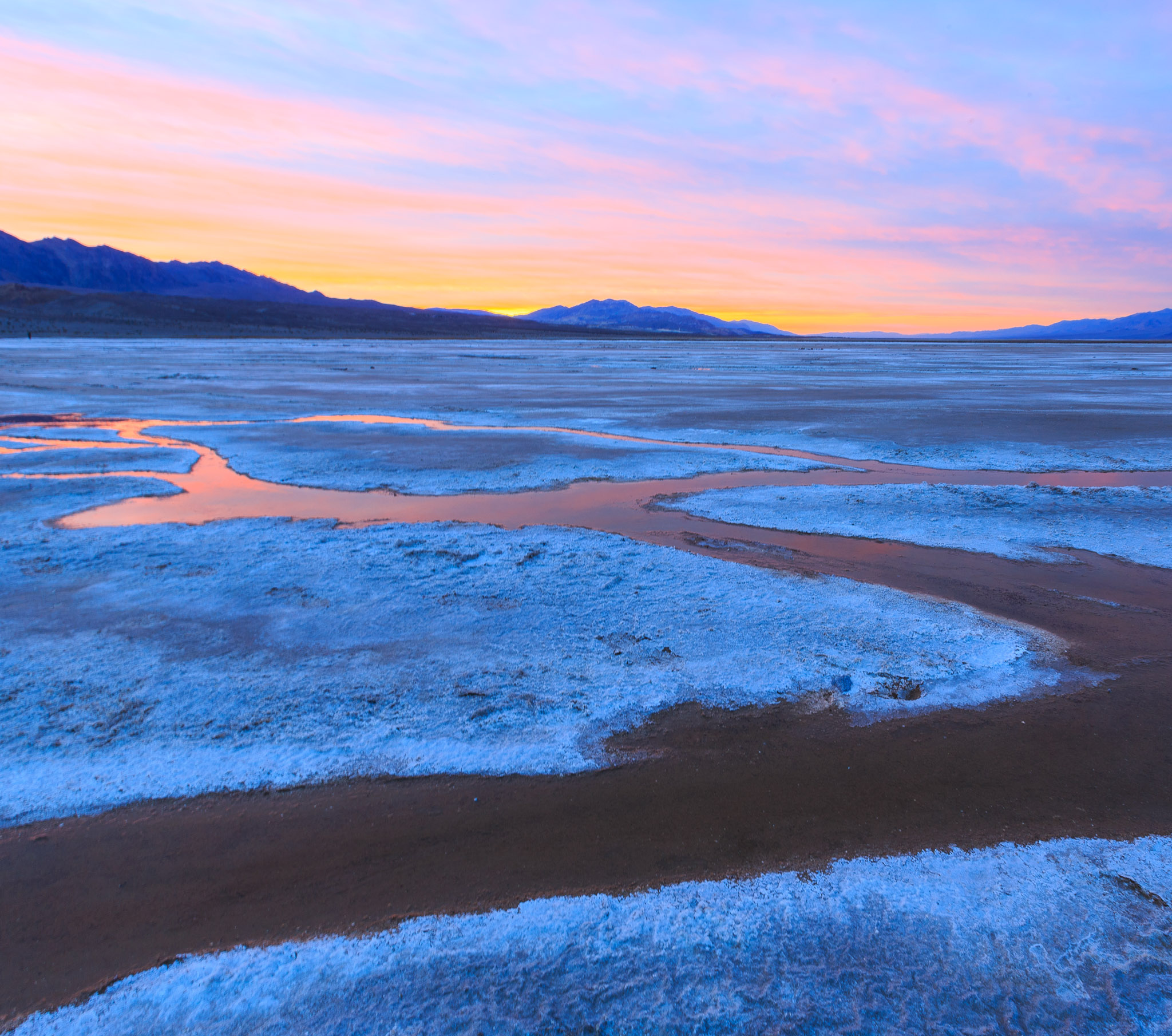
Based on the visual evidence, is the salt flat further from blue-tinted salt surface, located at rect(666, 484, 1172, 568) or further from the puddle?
blue-tinted salt surface, located at rect(666, 484, 1172, 568)

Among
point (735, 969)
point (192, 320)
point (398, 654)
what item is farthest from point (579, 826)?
point (192, 320)

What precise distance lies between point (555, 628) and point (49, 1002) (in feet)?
9.14

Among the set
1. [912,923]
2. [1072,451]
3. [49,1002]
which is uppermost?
[1072,451]

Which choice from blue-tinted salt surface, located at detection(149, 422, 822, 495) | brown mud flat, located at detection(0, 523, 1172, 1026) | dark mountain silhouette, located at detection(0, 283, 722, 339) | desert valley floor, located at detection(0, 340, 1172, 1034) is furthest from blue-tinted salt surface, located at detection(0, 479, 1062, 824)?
dark mountain silhouette, located at detection(0, 283, 722, 339)

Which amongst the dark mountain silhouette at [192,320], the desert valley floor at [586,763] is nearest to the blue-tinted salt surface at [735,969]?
the desert valley floor at [586,763]

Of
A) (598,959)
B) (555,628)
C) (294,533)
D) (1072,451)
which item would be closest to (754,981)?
(598,959)

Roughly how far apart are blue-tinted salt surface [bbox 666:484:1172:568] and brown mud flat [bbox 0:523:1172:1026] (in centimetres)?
273

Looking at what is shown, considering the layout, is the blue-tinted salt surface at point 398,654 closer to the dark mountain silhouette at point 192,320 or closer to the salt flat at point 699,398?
the salt flat at point 699,398

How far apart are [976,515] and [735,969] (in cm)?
599

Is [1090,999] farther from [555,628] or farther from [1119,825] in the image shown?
[555,628]

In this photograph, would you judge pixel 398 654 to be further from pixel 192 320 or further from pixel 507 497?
pixel 192 320

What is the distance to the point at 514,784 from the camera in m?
2.98

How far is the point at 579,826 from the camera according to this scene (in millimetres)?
2746

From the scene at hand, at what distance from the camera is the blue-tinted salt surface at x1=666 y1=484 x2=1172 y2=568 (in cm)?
607
